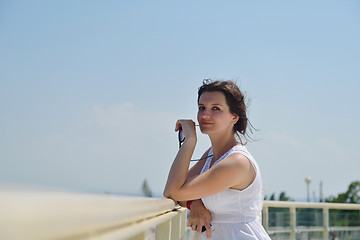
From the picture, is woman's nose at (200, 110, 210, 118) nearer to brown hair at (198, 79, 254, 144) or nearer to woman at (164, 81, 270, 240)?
woman at (164, 81, 270, 240)

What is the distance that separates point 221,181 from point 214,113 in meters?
0.43

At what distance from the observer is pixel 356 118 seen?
5847 centimetres

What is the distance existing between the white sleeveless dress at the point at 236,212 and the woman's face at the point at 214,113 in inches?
7.8

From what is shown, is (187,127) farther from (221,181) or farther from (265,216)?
(265,216)

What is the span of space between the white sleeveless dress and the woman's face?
0.20 m

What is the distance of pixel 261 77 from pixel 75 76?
234 ft

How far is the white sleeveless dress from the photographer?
209 cm

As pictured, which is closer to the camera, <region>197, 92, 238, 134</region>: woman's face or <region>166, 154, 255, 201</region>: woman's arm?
<region>166, 154, 255, 201</region>: woman's arm

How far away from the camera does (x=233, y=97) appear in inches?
92.9

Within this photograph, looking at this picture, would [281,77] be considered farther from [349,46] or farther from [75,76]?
[75,76]

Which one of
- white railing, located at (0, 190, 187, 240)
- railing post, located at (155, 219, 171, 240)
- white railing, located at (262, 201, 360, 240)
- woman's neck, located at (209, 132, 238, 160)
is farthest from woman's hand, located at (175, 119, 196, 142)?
white railing, located at (262, 201, 360, 240)

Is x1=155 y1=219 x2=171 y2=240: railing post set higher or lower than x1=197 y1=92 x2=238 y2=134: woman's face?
lower

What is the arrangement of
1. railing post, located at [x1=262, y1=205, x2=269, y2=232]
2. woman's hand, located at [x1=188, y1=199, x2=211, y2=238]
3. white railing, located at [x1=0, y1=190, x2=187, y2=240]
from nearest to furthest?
white railing, located at [x1=0, y1=190, x2=187, y2=240], woman's hand, located at [x1=188, y1=199, x2=211, y2=238], railing post, located at [x1=262, y1=205, x2=269, y2=232]

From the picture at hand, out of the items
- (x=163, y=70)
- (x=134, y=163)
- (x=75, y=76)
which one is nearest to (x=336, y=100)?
(x=163, y=70)
